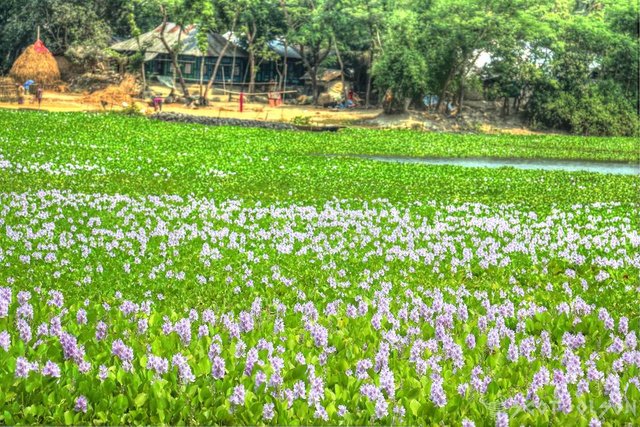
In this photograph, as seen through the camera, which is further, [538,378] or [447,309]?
[447,309]

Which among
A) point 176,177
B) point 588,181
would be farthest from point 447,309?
point 588,181

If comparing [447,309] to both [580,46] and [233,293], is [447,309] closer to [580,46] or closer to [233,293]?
[233,293]

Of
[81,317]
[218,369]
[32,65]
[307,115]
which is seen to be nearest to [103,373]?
[218,369]

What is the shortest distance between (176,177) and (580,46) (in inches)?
1586

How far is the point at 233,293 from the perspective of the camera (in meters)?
8.70

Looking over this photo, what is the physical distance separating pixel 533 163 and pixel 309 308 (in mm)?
25605

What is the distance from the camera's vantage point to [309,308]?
749cm

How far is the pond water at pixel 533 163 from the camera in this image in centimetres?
2928

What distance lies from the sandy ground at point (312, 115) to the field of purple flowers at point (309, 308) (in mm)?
30791

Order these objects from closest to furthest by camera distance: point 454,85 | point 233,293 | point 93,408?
point 93,408
point 233,293
point 454,85

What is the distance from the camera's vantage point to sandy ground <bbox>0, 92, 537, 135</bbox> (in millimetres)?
47125

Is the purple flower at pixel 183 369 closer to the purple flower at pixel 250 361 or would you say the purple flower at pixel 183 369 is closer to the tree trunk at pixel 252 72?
the purple flower at pixel 250 361

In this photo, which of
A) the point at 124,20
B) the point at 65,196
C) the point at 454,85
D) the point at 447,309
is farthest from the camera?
the point at 124,20

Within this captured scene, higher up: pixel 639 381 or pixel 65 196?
pixel 639 381
